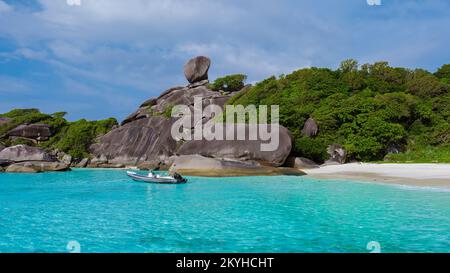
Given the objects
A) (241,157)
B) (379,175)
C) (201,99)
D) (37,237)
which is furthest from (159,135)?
(37,237)

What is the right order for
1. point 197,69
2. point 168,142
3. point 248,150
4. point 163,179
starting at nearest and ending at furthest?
point 163,179 → point 248,150 → point 168,142 → point 197,69

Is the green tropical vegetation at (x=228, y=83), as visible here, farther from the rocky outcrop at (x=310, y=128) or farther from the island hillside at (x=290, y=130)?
the rocky outcrop at (x=310, y=128)

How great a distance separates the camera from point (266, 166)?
982 inches

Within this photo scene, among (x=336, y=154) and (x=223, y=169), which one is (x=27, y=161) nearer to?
(x=223, y=169)

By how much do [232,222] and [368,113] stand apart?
84.0 ft

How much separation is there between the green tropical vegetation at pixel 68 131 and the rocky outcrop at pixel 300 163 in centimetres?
2832

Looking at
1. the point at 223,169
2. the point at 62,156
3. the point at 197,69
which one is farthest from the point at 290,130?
the point at 62,156

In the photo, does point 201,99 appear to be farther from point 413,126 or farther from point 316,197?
point 316,197

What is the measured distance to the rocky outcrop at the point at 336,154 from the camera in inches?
1147

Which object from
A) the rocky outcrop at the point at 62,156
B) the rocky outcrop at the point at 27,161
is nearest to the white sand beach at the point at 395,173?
the rocky outcrop at the point at 27,161

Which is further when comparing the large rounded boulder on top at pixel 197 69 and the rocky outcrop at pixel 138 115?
the large rounded boulder on top at pixel 197 69

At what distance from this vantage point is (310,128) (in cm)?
3136

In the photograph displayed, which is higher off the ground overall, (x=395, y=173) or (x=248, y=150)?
(x=248, y=150)

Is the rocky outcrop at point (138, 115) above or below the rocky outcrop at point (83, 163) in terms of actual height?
above
